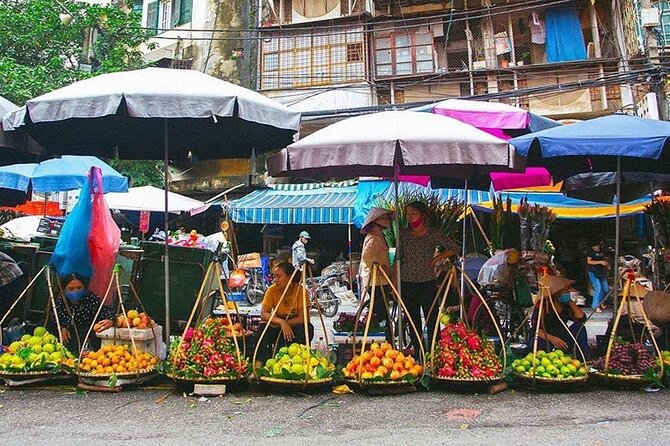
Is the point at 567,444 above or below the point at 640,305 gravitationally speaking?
below

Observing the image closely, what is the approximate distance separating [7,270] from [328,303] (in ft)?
24.0

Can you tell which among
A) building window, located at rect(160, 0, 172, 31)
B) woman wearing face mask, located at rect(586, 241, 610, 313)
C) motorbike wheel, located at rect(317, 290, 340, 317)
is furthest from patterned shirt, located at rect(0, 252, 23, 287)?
building window, located at rect(160, 0, 172, 31)

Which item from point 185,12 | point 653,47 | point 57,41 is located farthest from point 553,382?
point 185,12

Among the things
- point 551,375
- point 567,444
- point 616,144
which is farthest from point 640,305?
point 567,444

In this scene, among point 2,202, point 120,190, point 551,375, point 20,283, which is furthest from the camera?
point 2,202

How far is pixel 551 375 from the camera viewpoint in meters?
4.65

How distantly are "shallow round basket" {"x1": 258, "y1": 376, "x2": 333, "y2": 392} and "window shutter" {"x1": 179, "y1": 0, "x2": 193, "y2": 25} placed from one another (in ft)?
64.5

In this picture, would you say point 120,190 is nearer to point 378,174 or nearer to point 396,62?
point 378,174

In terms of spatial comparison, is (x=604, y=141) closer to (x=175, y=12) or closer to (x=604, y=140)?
(x=604, y=140)

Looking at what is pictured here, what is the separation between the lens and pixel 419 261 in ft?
19.1

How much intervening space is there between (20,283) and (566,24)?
1568 cm

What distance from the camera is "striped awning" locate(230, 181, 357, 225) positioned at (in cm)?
1491

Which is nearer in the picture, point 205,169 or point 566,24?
point 566,24

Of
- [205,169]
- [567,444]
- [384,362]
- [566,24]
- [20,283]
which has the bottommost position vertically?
[567,444]
